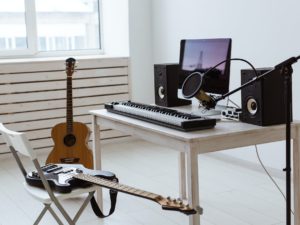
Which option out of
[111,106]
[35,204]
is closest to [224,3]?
[111,106]

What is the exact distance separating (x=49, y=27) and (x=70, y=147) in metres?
2.29

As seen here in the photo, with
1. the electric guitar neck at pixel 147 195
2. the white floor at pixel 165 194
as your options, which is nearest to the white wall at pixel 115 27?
the white floor at pixel 165 194

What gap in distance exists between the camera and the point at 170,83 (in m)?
3.36

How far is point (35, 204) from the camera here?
146 inches

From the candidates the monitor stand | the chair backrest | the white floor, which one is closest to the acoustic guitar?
the white floor

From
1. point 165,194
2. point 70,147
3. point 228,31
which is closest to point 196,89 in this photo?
point 165,194

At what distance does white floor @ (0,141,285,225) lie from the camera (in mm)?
3348

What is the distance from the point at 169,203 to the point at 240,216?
143 cm

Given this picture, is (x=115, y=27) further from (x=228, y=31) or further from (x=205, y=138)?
(x=205, y=138)

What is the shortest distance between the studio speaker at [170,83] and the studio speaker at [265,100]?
2.34 feet

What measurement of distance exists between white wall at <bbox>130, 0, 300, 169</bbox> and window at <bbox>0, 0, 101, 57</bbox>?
0.66 m

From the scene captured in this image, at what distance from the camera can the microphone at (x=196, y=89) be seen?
289 cm

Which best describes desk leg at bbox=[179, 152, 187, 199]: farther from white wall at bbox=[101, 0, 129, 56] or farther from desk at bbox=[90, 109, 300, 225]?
white wall at bbox=[101, 0, 129, 56]

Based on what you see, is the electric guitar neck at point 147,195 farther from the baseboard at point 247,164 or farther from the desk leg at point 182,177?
the baseboard at point 247,164
